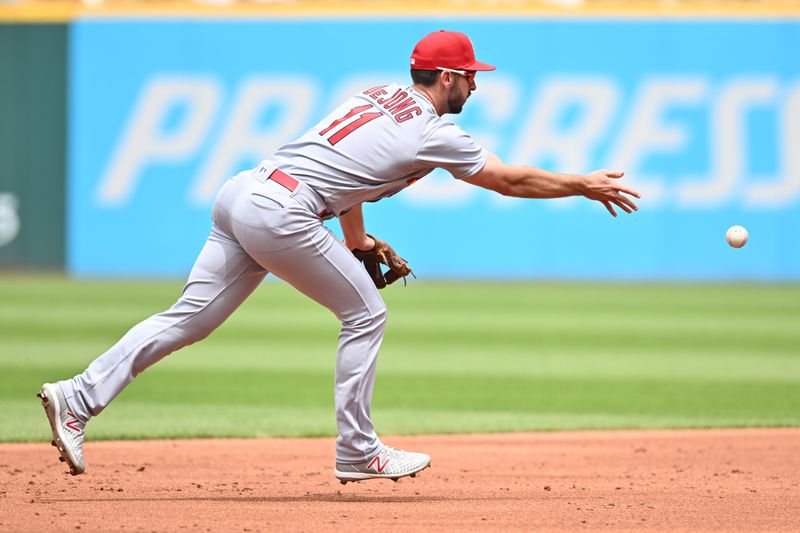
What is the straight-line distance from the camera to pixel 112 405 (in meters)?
8.72

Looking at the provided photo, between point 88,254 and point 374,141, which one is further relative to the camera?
point 88,254

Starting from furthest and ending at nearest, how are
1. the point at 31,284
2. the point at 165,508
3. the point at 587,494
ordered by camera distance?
the point at 31,284 → the point at 587,494 → the point at 165,508

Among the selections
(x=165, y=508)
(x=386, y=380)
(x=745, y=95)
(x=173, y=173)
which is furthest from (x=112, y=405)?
(x=745, y=95)

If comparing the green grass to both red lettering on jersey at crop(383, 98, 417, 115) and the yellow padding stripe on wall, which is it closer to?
red lettering on jersey at crop(383, 98, 417, 115)

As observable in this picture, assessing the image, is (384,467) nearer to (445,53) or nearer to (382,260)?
(382,260)

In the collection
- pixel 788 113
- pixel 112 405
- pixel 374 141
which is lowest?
pixel 112 405

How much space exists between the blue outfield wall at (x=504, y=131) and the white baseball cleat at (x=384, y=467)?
498 inches

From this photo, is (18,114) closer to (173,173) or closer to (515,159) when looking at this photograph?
(173,173)

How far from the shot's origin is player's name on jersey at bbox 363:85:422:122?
5.15 meters

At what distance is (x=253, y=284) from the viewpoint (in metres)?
5.38

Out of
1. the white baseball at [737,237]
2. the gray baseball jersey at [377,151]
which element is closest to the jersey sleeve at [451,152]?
the gray baseball jersey at [377,151]

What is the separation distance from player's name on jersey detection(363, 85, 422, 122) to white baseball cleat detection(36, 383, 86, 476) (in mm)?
1710

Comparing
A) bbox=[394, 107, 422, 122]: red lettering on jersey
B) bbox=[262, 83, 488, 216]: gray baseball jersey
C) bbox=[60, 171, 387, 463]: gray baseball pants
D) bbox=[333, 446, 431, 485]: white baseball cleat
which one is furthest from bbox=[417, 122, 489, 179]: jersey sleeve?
bbox=[333, 446, 431, 485]: white baseball cleat

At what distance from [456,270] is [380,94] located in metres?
13.0
